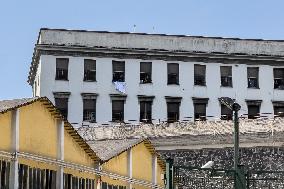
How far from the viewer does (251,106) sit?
187 feet

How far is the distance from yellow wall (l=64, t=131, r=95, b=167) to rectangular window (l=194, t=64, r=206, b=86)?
A: 3506 centimetres

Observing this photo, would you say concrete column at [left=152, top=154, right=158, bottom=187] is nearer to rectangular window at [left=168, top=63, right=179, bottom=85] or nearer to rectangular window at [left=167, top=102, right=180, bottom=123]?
rectangular window at [left=167, top=102, right=180, bottom=123]

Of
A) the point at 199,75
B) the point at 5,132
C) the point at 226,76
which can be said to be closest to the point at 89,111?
the point at 199,75

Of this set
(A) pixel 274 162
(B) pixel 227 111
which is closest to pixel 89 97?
(B) pixel 227 111

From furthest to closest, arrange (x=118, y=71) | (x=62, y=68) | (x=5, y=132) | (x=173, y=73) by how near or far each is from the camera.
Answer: (x=173, y=73) → (x=118, y=71) → (x=62, y=68) → (x=5, y=132)

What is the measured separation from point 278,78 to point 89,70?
1477 cm

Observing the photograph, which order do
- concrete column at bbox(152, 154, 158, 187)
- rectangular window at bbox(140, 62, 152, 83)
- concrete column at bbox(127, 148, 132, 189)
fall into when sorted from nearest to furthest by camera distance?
1. concrete column at bbox(127, 148, 132, 189)
2. concrete column at bbox(152, 154, 158, 187)
3. rectangular window at bbox(140, 62, 152, 83)

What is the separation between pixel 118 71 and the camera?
55.6 m

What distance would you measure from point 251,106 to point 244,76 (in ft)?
7.84

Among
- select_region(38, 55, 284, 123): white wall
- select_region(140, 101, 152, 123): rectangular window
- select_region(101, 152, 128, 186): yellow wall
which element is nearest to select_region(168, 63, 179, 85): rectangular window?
select_region(38, 55, 284, 123): white wall

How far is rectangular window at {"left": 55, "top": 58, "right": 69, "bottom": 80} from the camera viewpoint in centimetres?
5416

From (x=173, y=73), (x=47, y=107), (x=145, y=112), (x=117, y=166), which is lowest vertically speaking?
(x=117, y=166)

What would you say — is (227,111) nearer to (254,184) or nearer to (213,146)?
(213,146)

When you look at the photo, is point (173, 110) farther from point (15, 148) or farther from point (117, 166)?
point (15, 148)
